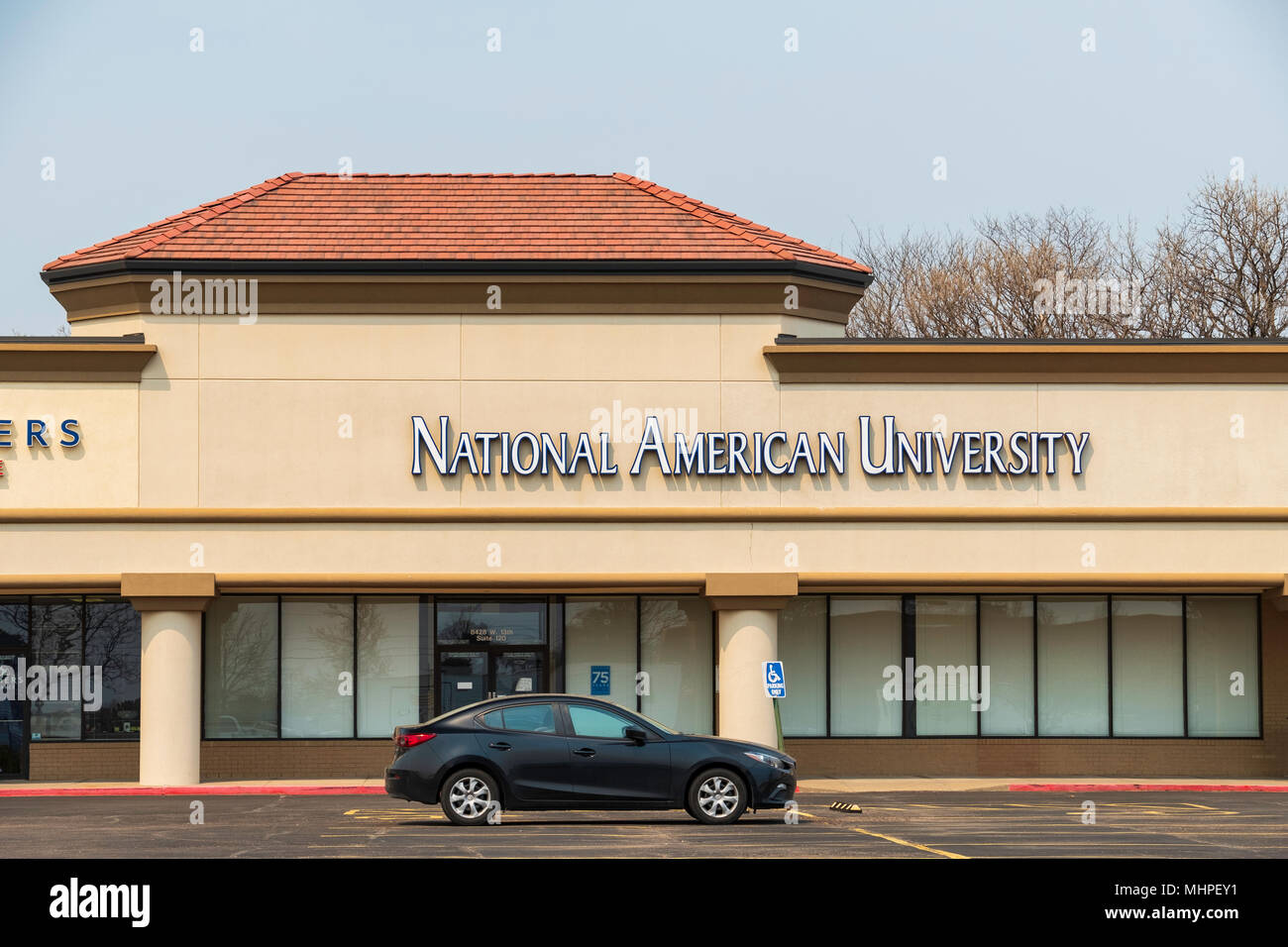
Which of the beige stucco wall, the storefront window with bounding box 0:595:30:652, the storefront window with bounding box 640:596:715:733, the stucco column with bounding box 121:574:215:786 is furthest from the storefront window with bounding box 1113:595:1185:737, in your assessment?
the storefront window with bounding box 0:595:30:652

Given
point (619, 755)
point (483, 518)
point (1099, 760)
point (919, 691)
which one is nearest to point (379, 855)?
point (619, 755)

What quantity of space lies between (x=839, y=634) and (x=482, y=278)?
9.11m

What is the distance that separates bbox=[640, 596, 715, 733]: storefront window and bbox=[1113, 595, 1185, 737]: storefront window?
24.6 feet

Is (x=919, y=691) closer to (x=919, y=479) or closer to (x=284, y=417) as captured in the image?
(x=919, y=479)

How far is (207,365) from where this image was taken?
26406 millimetres

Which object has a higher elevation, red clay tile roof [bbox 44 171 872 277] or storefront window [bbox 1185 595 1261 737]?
red clay tile roof [bbox 44 171 872 277]

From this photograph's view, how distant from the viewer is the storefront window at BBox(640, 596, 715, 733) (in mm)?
28312

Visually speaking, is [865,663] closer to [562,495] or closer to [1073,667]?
[1073,667]

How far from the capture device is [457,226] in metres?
27.8

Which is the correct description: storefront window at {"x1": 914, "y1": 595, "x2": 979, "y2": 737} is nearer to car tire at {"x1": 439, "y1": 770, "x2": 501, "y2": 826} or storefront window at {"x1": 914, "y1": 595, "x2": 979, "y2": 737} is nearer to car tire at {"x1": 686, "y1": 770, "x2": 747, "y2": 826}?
car tire at {"x1": 686, "y1": 770, "x2": 747, "y2": 826}

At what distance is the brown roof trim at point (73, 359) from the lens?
25953mm

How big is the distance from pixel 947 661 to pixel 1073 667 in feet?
7.60

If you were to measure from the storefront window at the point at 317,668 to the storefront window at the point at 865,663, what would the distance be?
8.79 meters

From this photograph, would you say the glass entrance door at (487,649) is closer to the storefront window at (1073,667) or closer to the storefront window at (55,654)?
the storefront window at (55,654)
